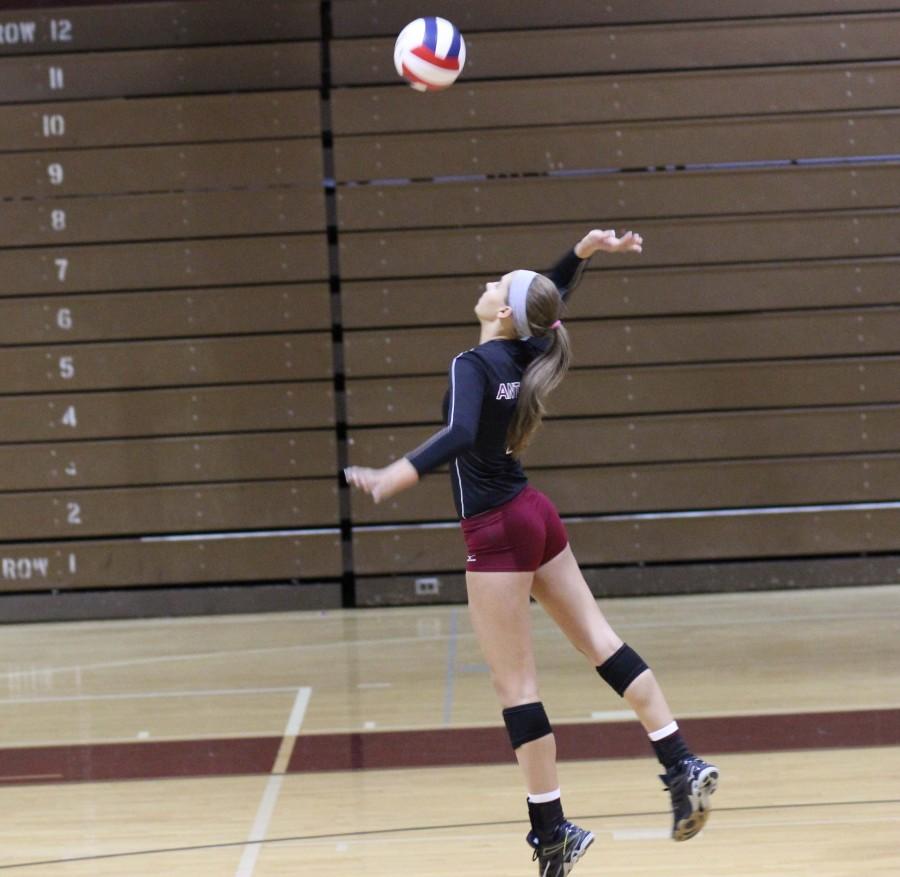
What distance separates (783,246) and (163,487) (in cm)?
433

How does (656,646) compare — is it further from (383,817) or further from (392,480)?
(392,480)

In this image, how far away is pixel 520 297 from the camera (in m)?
3.52

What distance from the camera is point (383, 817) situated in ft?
14.3

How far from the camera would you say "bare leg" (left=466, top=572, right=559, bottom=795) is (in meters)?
3.47

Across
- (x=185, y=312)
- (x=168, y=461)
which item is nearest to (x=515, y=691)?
(x=168, y=461)

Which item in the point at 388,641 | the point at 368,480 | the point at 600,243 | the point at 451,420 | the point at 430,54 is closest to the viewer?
the point at 368,480

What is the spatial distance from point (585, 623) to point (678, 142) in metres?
5.59

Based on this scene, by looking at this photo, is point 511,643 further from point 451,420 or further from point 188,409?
point 188,409

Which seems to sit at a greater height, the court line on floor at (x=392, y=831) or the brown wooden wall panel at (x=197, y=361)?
the brown wooden wall panel at (x=197, y=361)

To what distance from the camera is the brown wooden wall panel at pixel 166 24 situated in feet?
28.0

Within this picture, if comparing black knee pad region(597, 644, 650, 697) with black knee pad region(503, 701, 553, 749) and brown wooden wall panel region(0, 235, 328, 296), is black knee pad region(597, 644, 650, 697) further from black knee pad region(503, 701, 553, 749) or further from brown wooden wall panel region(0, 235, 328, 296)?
brown wooden wall panel region(0, 235, 328, 296)

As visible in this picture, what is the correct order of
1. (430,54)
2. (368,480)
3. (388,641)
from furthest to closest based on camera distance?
(388,641) → (430,54) → (368,480)

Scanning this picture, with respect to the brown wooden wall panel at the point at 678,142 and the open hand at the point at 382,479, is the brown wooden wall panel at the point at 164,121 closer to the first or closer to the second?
the brown wooden wall panel at the point at 678,142

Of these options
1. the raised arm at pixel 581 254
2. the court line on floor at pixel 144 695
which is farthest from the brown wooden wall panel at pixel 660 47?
the raised arm at pixel 581 254
